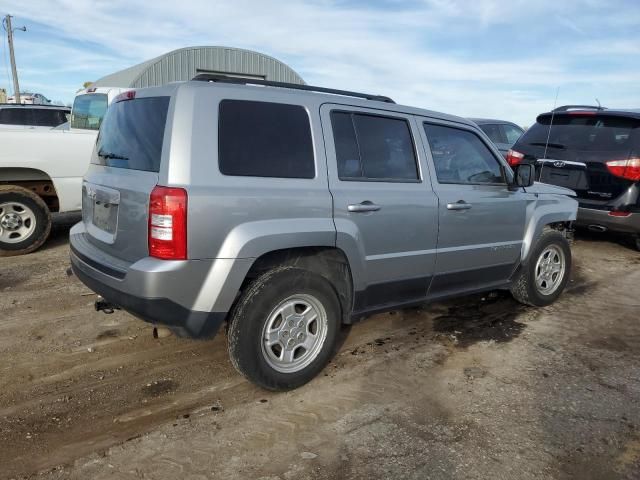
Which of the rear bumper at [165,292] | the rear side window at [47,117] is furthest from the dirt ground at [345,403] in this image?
the rear side window at [47,117]

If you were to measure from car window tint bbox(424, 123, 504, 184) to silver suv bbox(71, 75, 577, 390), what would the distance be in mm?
15

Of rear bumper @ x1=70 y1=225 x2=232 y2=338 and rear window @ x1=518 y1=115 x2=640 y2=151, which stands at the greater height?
rear window @ x1=518 y1=115 x2=640 y2=151

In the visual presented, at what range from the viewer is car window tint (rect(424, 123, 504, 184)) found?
3965 mm

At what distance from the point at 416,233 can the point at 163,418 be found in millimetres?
2065

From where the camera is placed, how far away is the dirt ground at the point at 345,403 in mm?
2641

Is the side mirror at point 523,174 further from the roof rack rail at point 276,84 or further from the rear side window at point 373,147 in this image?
the roof rack rail at point 276,84

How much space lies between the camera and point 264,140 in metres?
3.07

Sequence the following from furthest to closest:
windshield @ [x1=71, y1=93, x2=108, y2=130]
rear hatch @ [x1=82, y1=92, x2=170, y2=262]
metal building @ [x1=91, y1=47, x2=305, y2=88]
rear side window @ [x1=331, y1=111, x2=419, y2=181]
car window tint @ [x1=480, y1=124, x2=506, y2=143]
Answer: metal building @ [x1=91, y1=47, x2=305, y2=88] < car window tint @ [x1=480, y1=124, x2=506, y2=143] < windshield @ [x1=71, y1=93, x2=108, y2=130] < rear side window @ [x1=331, y1=111, x2=419, y2=181] < rear hatch @ [x1=82, y1=92, x2=170, y2=262]

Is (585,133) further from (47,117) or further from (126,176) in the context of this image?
(47,117)

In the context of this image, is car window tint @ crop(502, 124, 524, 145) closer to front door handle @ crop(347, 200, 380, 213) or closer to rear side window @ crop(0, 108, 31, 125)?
front door handle @ crop(347, 200, 380, 213)

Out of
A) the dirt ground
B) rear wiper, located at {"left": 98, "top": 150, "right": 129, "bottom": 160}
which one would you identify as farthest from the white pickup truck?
rear wiper, located at {"left": 98, "top": 150, "right": 129, "bottom": 160}

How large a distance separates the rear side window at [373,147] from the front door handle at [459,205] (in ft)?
1.16

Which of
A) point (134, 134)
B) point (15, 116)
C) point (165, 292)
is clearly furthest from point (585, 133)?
point (15, 116)

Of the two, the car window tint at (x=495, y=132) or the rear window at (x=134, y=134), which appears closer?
the rear window at (x=134, y=134)
